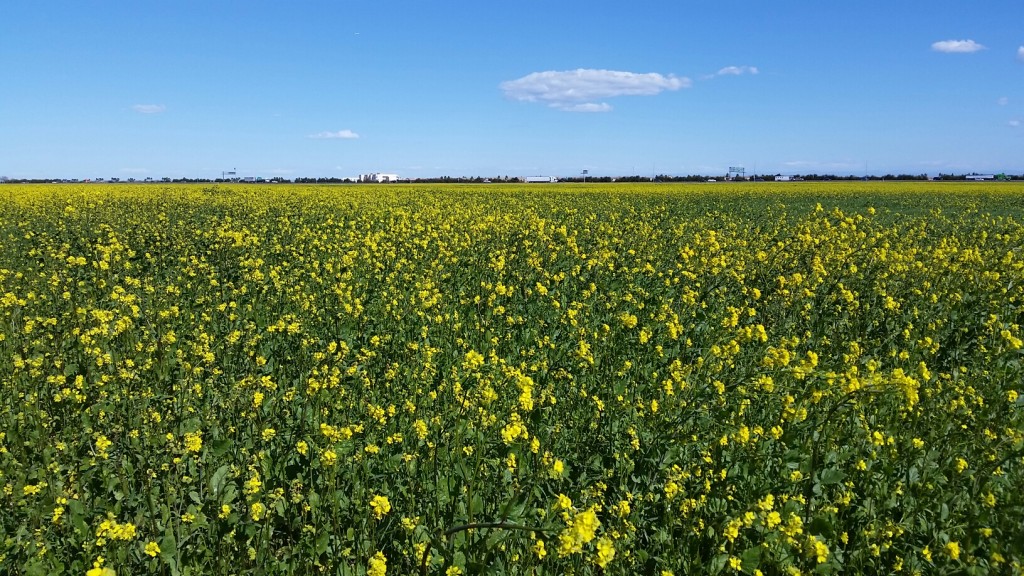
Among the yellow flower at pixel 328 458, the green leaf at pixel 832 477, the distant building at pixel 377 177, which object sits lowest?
the green leaf at pixel 832 477

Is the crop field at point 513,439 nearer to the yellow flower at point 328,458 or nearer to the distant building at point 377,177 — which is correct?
the yellow flower at point 328,458

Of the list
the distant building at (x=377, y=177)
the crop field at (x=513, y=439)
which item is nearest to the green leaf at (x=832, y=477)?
the crop field at (x=513, y=439)

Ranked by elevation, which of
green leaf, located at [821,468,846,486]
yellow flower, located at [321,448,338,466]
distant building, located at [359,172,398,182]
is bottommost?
green leaf, located at [821,468,846,486]

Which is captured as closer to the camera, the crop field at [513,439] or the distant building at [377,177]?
the crop field at [513,439]

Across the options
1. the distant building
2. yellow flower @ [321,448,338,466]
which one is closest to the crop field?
yellow flower @ [321,448,338,466]

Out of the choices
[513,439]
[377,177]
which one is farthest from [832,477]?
[377,177]

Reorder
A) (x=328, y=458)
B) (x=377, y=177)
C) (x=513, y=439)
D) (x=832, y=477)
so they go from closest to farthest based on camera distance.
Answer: (x=328, y=458)
(x=513, y=439)
(x=832, y=477)
(x=377, y=177)

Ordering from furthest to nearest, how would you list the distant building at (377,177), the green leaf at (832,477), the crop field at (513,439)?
the distant building at (377,177)
the green leaf at (832,477)
the crop field at (513,439)

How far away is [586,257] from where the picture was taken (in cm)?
1145

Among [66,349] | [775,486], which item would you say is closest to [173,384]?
[66,349]

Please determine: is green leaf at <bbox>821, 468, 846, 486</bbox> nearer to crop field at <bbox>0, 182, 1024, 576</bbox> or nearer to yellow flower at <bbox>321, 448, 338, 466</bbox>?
crop field at <bbox>0, 182, 1024, 576</bbox>

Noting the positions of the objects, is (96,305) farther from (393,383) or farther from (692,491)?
(692,491)

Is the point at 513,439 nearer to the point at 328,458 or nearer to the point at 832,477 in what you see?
the point at 328,458

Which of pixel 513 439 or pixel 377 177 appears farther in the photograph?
pixel 377 177
